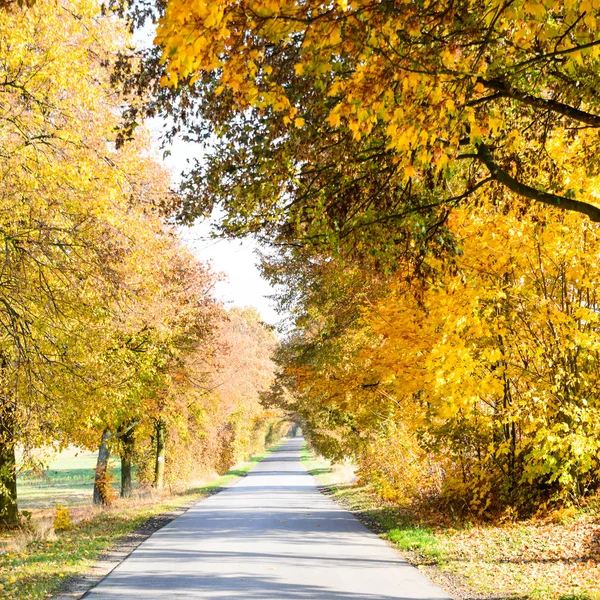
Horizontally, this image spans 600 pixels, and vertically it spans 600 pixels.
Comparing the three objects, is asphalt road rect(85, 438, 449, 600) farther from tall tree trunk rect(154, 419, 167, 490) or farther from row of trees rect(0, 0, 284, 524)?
tall tree trunk rect(154, 419, 167, 490)

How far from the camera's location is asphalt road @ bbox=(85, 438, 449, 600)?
364 inches

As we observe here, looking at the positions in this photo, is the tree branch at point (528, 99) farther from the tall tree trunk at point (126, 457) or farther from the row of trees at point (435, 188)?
the tall tree trunk at point (126, 457)

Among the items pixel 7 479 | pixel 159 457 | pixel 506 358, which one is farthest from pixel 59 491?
pixel 506 358

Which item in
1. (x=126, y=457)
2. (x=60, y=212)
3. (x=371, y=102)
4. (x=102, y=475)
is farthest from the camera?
(x=126, y=457)

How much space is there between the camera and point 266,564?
37.5 ft

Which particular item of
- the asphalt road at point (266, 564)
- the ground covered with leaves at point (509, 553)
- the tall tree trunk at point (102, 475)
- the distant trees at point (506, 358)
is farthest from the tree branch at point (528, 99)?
the tall tree trunk at point (102, 475)

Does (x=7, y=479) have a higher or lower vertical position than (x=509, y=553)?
higher

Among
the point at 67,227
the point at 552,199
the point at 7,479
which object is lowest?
the point at 7,479

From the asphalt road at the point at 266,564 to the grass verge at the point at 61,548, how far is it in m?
0.74

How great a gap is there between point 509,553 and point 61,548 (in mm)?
8121

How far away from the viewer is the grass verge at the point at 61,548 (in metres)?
10.0

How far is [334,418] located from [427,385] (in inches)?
491

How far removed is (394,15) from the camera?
5.46 m

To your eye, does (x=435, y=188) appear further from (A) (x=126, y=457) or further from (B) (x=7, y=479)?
(A) (x=126, y=457)
